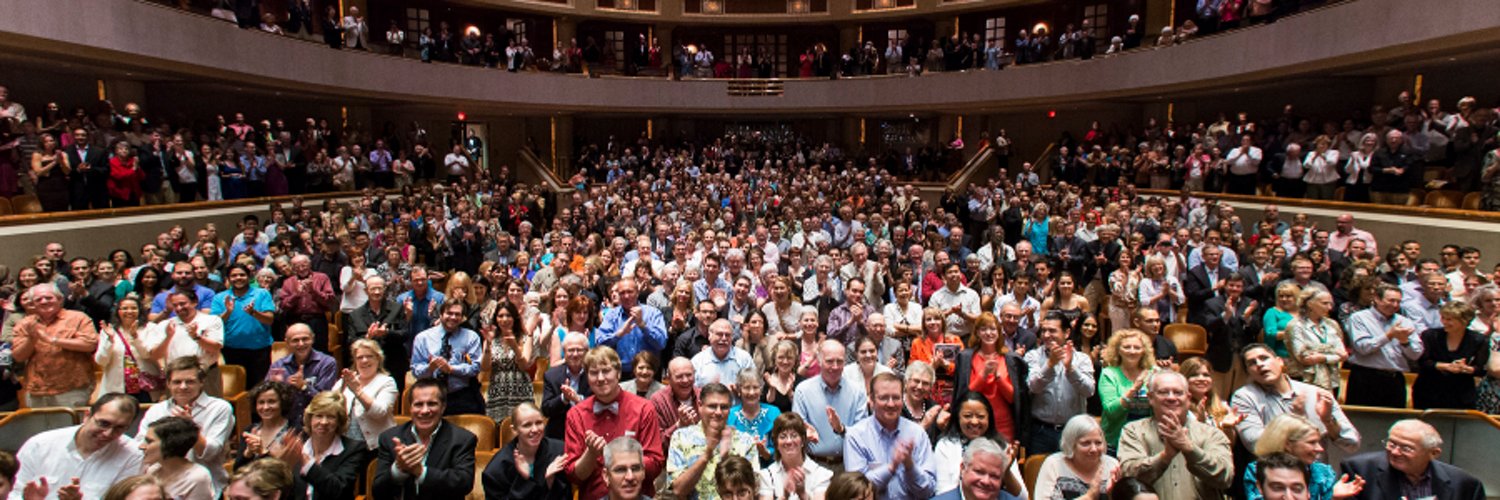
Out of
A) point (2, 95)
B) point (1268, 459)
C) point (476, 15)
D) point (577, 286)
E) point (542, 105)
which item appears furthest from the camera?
point (476, 15)

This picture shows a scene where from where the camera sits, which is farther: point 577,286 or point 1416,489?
point 577,286

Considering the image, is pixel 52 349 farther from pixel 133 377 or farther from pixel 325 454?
pixel 325 454

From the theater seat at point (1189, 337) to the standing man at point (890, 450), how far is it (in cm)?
405

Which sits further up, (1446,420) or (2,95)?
(2,95)

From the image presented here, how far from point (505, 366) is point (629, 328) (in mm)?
1017

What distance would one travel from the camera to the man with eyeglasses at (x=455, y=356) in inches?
221

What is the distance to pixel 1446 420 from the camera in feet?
16.4

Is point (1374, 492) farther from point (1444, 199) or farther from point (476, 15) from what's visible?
point (476, 15)

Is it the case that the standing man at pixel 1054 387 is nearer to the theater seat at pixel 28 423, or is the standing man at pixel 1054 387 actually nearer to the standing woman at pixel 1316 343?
the standing woman at pixel 1316 343

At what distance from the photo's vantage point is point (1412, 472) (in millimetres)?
3908

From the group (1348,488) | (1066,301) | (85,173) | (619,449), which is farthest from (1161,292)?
(85,173)

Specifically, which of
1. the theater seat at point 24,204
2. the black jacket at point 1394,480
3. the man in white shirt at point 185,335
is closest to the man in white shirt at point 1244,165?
the black jacket at point 1394,480

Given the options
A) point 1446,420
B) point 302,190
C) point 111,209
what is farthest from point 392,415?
point 302,190

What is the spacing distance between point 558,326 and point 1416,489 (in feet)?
17.2
